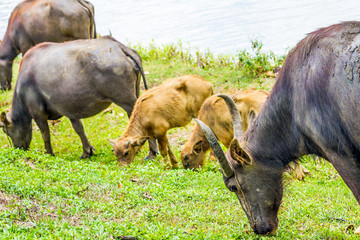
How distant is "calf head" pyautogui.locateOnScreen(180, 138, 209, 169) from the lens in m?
8.97

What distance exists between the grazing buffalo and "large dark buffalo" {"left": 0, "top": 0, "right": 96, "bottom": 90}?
4.73 m

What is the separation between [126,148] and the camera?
9.18 metres

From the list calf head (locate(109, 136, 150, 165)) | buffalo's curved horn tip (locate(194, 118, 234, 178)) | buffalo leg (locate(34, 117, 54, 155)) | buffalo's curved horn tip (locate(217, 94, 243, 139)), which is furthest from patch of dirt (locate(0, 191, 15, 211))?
buffalo leg (locate(34, 117, 54, 155))

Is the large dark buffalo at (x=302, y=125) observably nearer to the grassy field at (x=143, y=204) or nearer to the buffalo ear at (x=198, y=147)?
the grassy field at (x=143, y=204)

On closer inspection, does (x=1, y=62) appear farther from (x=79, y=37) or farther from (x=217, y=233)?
(x=217, y=233)

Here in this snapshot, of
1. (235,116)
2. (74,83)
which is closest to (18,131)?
(74,83)

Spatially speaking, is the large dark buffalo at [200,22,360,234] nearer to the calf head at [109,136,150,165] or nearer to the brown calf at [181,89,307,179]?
the brown calf at [181,89,307,179]

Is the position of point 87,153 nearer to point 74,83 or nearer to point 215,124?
point 74,83


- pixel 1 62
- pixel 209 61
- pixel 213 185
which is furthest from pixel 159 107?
pixel 1 62

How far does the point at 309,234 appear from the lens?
18.1 ft

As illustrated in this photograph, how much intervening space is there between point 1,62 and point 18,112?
5384 mm

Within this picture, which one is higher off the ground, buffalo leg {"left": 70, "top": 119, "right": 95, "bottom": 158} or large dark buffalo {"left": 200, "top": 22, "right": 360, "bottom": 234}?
large dark buffalo {"left": 200, "top": 22, "right": 360, "bottom": 234}

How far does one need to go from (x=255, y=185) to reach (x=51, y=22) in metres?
9.92

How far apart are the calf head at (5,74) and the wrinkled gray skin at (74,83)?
17.1 feet
